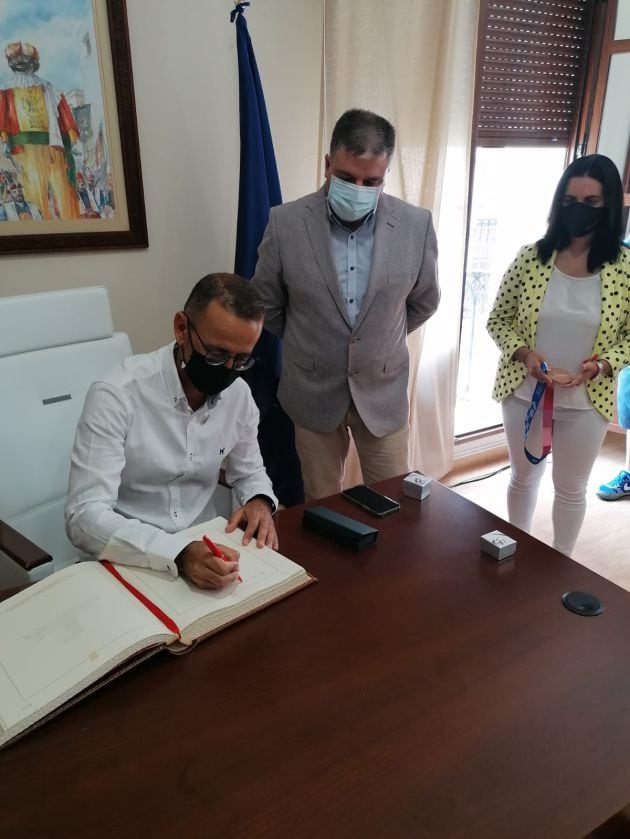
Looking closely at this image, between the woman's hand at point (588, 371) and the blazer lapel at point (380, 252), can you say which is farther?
the woman's hand at point (588, 371)

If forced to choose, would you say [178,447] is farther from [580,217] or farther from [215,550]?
[580,217]

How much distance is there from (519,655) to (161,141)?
79.2 inches

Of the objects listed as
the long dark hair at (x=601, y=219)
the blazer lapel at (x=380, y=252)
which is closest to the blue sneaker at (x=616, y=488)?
the long dark hair at (x=601, y=219)

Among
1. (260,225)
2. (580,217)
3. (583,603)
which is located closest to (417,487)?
(583,603)

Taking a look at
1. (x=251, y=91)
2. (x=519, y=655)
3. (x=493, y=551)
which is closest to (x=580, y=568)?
(x=493, y=551)

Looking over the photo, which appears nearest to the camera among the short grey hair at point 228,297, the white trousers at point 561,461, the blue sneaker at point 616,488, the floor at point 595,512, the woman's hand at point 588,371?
the short grey hair at point 228,297

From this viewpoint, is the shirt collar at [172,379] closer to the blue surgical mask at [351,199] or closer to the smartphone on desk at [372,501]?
the smartphone on desk at [372,501]

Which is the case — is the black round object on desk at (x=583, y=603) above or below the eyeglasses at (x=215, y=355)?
below

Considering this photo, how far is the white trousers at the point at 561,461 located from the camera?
2.07 meters

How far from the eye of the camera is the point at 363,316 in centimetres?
186

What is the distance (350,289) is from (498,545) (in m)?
0.92

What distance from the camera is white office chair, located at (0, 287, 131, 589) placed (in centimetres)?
170

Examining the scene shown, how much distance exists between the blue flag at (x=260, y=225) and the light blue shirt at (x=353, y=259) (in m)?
0.49

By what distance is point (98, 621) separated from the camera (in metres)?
1.01
